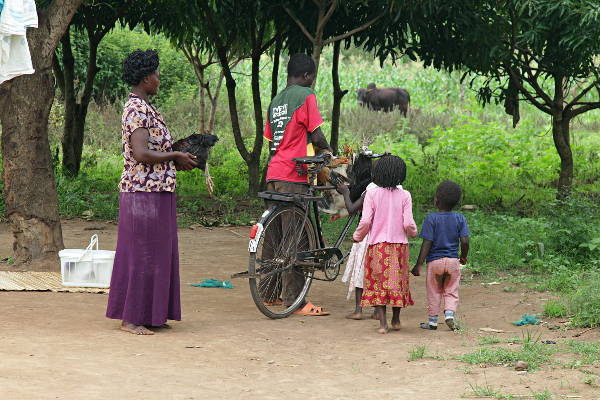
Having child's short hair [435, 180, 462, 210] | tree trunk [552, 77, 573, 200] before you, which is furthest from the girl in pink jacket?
tree trunk [552, 77, 573, 200]

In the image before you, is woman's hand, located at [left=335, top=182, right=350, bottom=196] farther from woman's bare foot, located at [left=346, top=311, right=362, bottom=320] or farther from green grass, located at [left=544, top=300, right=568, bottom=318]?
green grass, located at [left=544, top=300, right=568, bottom=318]

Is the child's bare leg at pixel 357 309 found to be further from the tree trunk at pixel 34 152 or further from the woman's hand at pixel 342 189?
the tree trunk at pixel 34 152

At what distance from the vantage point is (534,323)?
4.86m

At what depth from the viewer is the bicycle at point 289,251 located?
16.0 feet

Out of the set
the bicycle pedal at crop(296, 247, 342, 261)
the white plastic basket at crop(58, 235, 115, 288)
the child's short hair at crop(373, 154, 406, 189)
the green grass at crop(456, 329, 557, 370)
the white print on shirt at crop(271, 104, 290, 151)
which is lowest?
the green grass at crop(456, 329, 557, 370)

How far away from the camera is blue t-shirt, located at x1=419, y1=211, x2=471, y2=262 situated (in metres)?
4.72

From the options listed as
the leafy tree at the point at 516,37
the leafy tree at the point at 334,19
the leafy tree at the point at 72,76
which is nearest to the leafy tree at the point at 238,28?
the leafy tree at the point at 334,19

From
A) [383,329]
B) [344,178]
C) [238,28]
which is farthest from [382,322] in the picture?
[238,28]

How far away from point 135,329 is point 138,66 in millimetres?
1675

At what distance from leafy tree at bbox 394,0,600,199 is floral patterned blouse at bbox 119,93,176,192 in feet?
17.9

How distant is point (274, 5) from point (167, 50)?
40.6ft

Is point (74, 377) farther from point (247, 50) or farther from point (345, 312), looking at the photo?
point (247, 50)

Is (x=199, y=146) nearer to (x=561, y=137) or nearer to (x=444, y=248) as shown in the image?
(x=444, y=248)

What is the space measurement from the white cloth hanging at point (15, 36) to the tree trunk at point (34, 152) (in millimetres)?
935
